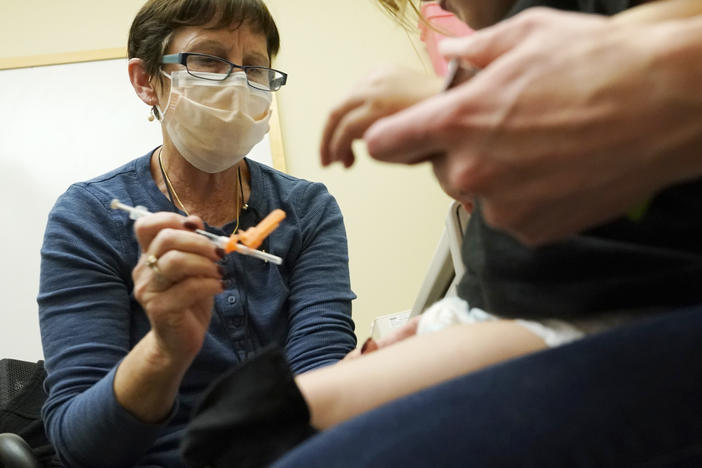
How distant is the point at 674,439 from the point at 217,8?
101 cm

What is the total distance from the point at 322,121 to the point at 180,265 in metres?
1.62

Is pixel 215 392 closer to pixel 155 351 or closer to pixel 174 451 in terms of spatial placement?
pixel 155 351

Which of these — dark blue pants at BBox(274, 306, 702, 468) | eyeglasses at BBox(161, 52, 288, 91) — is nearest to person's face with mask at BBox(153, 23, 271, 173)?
eyeglasses at BBox(161, 52, 288, 91)

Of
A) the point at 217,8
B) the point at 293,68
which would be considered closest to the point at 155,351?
the point at 217,8

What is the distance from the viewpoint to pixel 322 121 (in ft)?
7.04

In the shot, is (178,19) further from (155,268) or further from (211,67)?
(155,268)

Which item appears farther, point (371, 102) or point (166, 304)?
point (166, 304)

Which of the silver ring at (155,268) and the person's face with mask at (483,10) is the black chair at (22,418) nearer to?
the silver ring at (155,268)

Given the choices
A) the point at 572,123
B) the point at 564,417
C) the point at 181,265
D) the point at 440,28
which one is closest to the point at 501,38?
the point at 572,123

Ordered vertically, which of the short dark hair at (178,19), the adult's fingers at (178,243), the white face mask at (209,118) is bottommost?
the adult's fingers at (178,243)

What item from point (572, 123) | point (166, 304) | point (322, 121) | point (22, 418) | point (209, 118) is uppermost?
point (572, 123)

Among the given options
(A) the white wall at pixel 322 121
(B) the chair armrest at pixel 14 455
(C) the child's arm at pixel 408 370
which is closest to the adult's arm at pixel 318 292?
(B) the chair armrest at pixel 14 455

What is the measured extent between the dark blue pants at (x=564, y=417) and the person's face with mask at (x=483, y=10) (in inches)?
13.0

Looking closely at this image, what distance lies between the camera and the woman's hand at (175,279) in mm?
617
